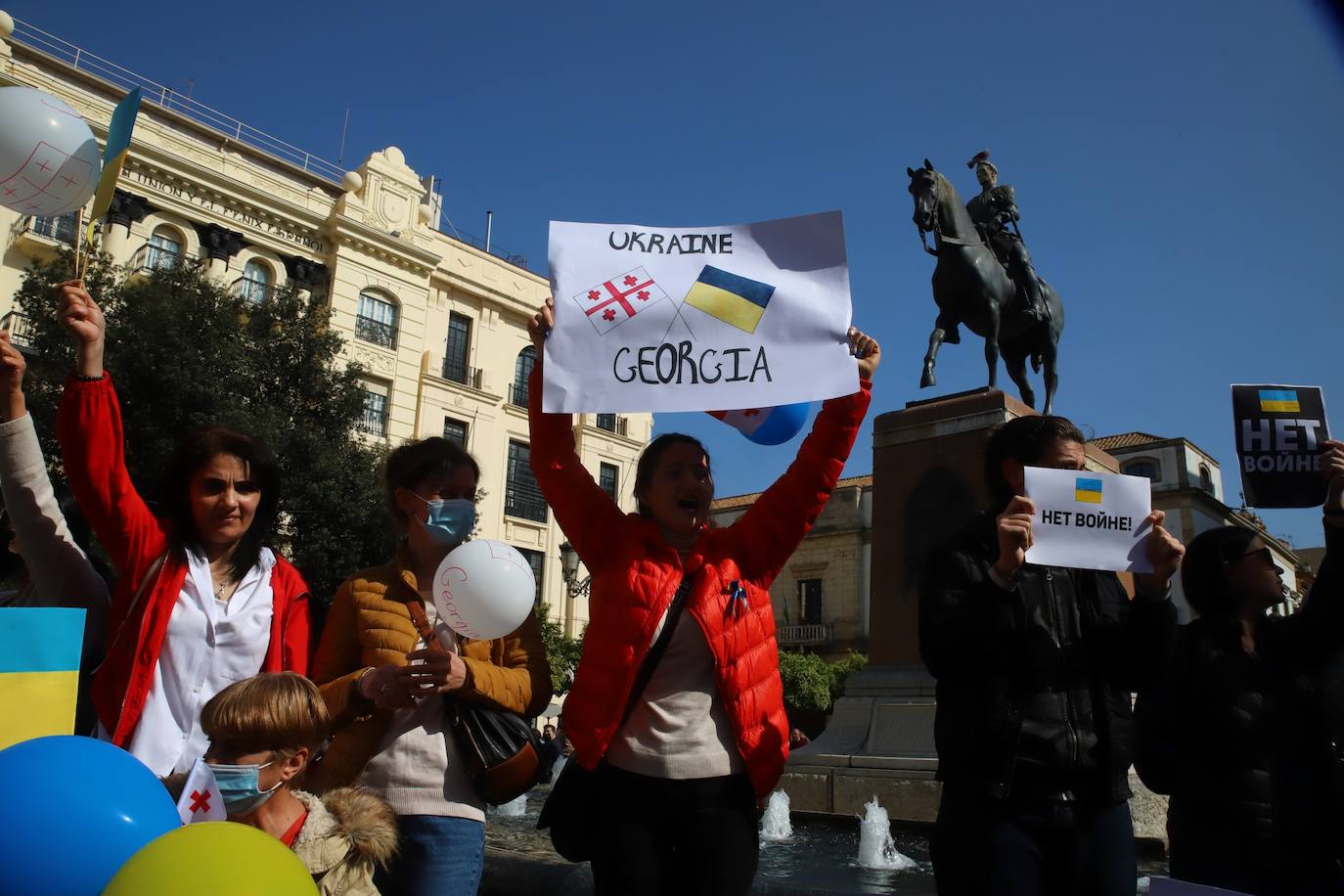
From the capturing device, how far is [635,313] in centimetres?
343

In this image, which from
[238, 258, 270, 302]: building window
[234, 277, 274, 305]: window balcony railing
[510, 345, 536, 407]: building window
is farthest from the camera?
[510, 345, 536, 407]: building window

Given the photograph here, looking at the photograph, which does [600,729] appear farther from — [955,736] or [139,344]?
[139,344]

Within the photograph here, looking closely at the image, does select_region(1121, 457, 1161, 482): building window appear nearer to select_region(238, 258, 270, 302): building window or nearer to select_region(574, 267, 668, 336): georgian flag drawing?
select_region(238, 258, 270, 302): building window

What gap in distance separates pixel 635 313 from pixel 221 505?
4.72 ft

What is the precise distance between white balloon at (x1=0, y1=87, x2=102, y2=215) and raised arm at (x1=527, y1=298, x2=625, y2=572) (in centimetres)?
199

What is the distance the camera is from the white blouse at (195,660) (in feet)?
8.42

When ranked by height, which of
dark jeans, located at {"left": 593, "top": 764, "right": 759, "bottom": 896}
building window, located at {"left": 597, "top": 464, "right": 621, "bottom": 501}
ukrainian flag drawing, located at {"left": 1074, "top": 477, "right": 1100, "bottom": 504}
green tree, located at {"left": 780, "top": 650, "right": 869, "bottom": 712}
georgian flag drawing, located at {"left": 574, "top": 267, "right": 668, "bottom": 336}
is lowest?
green tree, located at {"left": 780, "top": 650, "right": 869, "bottom": 712}

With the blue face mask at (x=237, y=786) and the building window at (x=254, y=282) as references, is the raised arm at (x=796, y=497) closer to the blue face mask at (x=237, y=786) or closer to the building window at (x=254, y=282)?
the blue face mask at (x=237, y=786)

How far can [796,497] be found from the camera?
312 cm

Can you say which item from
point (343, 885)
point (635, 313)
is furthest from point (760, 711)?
point (635, 313)

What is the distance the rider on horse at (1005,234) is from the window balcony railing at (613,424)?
22.6 meters

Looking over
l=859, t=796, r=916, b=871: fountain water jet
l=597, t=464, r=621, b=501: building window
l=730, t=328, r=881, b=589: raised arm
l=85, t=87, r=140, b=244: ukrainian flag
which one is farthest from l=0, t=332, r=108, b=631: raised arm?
l=597, t=464, r=621, b=501: building window

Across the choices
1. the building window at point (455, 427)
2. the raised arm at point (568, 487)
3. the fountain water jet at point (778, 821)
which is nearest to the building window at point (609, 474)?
the building window at point (455, 427)

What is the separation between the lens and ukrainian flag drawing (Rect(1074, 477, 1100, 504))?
2.72 m
